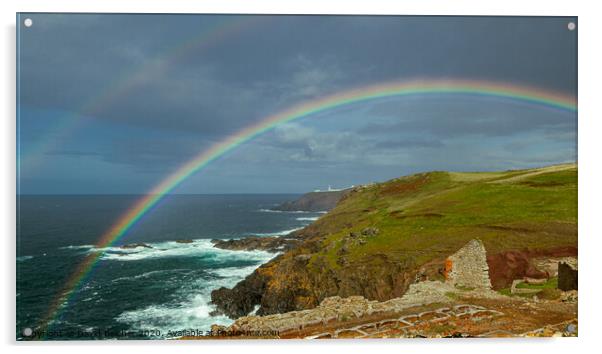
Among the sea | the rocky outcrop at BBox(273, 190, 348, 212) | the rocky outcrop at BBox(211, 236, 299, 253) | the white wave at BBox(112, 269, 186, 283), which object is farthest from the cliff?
the white wave at BBox(112, 269, 186, 283)

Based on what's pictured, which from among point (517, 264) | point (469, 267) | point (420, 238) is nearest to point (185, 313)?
point (420, 238)

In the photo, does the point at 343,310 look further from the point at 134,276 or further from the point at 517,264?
the point at 134,276

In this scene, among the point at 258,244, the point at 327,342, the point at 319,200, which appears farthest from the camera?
the point at 258,244

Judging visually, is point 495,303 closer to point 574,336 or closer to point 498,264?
point 498,264

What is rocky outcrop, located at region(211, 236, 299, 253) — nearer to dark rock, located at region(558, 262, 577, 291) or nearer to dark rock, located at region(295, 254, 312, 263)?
dark rock, located at region(295, 254, 312, 263)

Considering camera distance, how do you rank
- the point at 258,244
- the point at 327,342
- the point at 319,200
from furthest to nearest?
the point at 258,244 → the point at 319,200 → the point at 327,342

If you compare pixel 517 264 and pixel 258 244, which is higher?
pixel 517 264

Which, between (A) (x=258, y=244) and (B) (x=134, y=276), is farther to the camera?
(A) (x=258, y=244)

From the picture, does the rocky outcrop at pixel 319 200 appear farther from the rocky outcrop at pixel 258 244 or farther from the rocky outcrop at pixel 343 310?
the rocky outcrop at pixel 343 310
